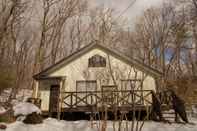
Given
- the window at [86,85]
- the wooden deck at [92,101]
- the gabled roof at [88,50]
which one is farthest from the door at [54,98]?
the window at [86,85]

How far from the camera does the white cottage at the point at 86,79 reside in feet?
40.7

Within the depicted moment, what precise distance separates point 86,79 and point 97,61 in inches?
55.0

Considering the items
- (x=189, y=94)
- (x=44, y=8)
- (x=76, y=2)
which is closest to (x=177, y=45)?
(x=189, y=94)

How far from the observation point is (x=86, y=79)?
13.1m

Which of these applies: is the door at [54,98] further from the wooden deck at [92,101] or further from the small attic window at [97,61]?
the small attic window at [97,61]

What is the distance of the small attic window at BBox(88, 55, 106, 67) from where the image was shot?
1345cm

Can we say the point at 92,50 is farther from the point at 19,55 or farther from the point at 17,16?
the point at 19,55

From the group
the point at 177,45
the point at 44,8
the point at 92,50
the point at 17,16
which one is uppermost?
the point at 44,8

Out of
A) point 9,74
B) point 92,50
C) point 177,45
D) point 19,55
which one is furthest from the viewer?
point 19,55

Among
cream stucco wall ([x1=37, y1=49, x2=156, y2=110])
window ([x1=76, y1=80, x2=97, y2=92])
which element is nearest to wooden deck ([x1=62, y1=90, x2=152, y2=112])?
window ([x1=76, y1=80, x2=97, y2=92])

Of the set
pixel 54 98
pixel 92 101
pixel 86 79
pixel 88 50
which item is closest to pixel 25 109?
pixel 54 98

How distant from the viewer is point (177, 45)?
23.8 meters

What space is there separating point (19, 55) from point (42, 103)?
54.9 feet

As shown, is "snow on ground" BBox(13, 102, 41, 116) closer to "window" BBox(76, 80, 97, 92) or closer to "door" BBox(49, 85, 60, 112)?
"door" BBox(49, 85, 60, 112)
